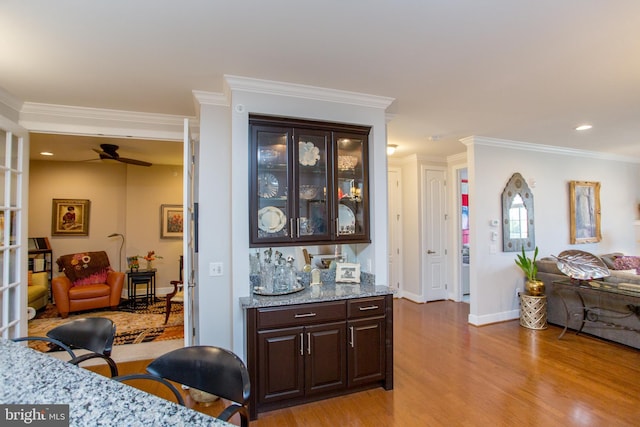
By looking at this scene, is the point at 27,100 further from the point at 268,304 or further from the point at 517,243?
the point at 517,243

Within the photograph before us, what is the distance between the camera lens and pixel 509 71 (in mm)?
2426

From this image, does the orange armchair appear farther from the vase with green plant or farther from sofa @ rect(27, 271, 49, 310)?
the vase with green plant

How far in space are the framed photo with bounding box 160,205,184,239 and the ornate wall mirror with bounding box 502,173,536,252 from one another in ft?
18.7

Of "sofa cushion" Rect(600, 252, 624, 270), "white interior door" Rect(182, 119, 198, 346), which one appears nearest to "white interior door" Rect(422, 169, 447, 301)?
"sofa cushion" Rect(600, 252, 624, 270)

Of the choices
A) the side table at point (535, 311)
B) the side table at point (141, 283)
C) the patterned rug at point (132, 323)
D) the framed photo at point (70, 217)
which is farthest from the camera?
the framed photo at point (70, 217)

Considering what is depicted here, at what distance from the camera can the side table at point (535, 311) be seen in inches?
163

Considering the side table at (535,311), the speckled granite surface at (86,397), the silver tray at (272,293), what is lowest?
the side table at (535,311)

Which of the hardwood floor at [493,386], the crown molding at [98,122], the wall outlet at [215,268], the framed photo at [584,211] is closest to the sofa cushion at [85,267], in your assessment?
the hardwood floor at [493,386]

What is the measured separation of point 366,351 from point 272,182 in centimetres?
159

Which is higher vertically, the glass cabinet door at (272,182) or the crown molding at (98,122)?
the crown molding at (98,122)

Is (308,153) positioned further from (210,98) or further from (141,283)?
(141,283)

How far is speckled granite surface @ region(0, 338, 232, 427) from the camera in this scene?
31.8 inches

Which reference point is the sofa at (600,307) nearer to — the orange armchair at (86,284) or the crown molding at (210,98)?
the crown molding at (210,98)

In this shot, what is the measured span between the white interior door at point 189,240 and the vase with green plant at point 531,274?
4179 millimetres
